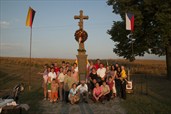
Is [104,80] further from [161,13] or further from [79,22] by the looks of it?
[161,13]

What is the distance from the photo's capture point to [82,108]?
10.8 meters

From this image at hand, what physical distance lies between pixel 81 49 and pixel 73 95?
188 inches

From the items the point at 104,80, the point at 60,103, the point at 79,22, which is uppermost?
the point at 79,22

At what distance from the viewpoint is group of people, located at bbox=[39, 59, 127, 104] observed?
1227 cm

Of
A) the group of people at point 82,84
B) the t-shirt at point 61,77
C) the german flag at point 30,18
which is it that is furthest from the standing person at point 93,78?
the german flag at point 30,18

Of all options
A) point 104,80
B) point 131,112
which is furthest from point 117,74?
point 131,112

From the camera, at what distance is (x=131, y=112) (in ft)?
32.4

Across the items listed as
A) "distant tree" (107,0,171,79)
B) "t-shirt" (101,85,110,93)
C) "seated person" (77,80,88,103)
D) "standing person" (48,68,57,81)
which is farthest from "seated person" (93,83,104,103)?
"distant tree" (107,0,171,79)

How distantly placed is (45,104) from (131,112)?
4.08 m

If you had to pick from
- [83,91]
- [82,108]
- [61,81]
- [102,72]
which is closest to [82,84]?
[83,91]

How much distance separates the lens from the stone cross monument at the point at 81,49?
51.1 ft

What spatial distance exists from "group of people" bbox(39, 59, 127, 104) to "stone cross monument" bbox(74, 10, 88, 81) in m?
1.58

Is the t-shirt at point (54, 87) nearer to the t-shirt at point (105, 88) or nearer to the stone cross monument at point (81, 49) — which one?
the t-shirt at point (105, 88)

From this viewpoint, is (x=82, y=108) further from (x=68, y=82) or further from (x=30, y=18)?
(x=30, y=18)
